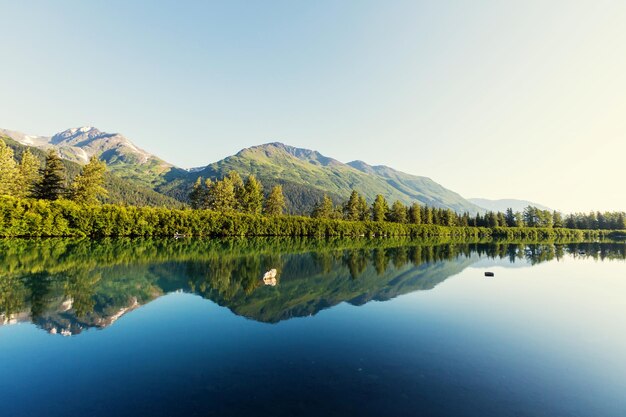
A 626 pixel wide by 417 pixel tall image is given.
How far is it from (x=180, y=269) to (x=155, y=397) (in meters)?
23.7

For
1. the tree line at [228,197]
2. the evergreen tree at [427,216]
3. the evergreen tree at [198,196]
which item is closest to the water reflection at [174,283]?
the tree line at [228,197]

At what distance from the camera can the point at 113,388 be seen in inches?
373

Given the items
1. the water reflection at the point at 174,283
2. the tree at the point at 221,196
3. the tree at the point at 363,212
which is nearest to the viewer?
the water reflection at the point at 174,283

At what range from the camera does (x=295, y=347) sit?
1345 centimetres

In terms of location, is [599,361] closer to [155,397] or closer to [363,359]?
[363,359]

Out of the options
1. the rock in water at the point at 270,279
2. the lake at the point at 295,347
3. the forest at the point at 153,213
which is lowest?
the lake at the point at 295,347

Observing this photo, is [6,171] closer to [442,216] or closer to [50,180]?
[50,180]

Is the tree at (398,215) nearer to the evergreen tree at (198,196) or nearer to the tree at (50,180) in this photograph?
the evergreen tree at (198,196)

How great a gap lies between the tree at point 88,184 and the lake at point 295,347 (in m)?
55.5

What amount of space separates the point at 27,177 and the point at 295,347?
96506mm

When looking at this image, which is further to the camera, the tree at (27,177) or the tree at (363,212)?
the tree at (363,212)

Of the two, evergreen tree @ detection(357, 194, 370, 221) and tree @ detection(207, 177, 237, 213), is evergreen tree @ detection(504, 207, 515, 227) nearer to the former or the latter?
evergreen tree @ detection(357, 194, 370, 221)

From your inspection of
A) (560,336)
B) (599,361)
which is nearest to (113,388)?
(599,361)

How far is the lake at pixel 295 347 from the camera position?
29.7 feet
